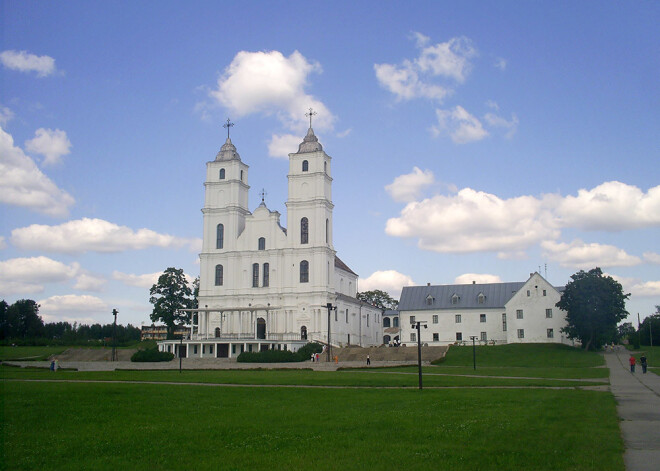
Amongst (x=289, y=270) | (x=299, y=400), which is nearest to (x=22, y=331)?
(x=289, y=270)

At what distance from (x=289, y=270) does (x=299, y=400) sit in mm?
58494

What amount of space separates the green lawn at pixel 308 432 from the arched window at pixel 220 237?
2385 inches

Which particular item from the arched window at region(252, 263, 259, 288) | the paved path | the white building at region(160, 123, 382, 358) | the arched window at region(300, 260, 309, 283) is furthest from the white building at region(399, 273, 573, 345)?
the paved path

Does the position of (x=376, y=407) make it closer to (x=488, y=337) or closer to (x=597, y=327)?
(x=597, y=327)

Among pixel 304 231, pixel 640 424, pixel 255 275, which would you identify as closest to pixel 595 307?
pixel 304 231

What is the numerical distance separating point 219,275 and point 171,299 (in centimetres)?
1093

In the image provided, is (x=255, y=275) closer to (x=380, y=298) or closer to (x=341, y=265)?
(x=341, y=265)

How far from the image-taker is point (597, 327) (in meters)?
68.6

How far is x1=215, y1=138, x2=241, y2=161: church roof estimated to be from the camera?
85000 mm

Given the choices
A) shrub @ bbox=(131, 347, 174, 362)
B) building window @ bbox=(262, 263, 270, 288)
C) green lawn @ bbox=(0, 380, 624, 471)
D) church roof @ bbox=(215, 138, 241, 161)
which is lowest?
green lawn @ bbox=(0, 380, 624, 471)

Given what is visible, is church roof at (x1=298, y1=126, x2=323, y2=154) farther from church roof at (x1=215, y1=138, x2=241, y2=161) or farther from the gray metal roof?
the gray metal roof

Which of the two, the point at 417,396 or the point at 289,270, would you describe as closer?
the point at 417,396

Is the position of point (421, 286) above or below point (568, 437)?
above

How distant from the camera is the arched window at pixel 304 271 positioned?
79812 mm
